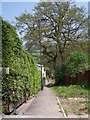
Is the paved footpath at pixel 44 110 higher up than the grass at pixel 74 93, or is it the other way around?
the paved footpath at pixel 44 110

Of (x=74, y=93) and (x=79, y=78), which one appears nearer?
(x=74, y=93)

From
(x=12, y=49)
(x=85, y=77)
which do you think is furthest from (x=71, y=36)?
(x=12, y=49)

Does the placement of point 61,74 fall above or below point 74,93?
above

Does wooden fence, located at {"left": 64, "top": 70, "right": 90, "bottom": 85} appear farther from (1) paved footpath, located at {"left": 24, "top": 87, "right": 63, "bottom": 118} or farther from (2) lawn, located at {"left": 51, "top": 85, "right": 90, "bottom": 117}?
(1) paved footpath, located at {"left": 24, "top": 87, "right": 63, "bottom": 118}

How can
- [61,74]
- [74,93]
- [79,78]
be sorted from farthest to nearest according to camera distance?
[61,74] < [79,78] < [74,93]

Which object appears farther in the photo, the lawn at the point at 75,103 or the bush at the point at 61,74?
the bush at the point at 61,74

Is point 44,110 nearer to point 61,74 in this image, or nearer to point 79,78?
point 79,78

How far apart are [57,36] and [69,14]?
339cm

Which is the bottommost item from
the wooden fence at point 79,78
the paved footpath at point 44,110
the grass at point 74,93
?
the grass at point 74,93

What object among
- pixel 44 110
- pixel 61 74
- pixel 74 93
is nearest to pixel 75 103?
pixel 44 110

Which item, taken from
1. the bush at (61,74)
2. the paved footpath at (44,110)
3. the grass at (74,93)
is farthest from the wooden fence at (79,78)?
the paved footpath at (44,110)

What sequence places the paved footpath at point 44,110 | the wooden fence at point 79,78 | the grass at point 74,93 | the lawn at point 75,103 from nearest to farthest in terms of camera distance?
the paved footpath at point 44,110, the lawn at point 75,103, the grass at point 74,93, the wooden fence at point 79,78

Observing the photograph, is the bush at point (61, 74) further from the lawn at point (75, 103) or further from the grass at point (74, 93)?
the lawn at point (75, 103)

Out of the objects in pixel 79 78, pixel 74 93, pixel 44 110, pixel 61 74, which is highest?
pixel 61 74
